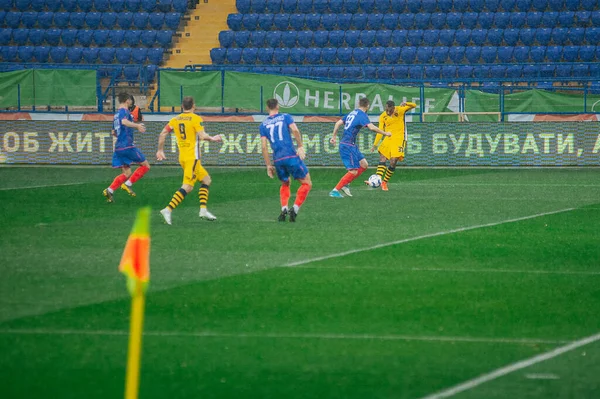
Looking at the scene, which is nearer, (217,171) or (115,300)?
(115,300)

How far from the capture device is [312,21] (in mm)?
37812

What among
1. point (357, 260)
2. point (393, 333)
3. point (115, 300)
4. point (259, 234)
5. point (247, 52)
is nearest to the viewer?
point (393, 333)

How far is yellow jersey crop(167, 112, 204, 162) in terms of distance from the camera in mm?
17062

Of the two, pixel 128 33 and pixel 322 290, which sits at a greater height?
pixel 128 33

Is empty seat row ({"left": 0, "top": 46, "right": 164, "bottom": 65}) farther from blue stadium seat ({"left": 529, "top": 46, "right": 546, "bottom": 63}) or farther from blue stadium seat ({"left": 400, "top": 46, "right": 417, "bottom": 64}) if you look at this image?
blue stadium seat ({"left": 529, "top": 46, "right": 546, "bottom": 63})

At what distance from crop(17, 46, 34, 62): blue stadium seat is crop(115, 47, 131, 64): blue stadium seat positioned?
3.01 meters

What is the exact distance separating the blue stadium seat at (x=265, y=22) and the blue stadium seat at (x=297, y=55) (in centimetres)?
212

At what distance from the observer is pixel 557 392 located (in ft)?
22.6

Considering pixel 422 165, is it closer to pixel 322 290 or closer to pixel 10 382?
pixel 322 290

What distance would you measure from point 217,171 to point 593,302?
19530mm

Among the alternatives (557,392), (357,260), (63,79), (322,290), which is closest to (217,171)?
(63,79)

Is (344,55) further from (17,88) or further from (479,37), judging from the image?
(17,88)

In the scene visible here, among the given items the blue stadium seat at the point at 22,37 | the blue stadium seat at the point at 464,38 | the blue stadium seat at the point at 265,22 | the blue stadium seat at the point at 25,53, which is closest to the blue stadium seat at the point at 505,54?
the blue stadium seat at the point at 464,38

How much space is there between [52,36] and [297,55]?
29.0ft
